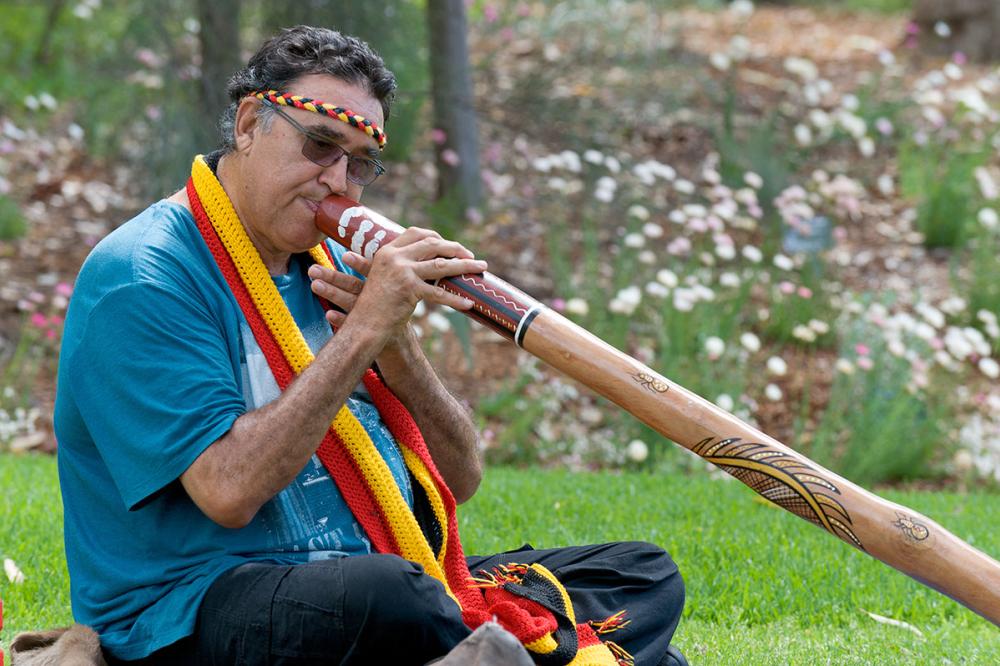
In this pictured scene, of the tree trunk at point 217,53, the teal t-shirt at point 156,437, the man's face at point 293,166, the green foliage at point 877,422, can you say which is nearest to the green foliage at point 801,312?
the green foliage at point 877,422

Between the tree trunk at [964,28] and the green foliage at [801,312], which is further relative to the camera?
the tree trunk at [964,28]

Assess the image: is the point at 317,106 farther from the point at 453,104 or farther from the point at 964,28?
the point at 964,28

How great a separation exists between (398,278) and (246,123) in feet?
1.79

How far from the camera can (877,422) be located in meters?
6.23

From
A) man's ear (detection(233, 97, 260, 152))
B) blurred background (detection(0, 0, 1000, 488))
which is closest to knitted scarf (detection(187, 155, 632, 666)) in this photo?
man's ear (detection(233, 97, 260, 152))

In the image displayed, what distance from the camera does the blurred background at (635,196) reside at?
6.47 meters

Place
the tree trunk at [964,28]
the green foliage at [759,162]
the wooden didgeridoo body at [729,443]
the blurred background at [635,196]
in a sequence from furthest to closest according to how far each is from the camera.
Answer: the tree trunk at [964,28], the green foliage at [759,162], the blurred background at [635,196], the wooden didgeridoo body at [729,443]

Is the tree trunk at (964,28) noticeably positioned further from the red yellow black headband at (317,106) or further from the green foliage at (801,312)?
the red yellow black headband at (317,106)

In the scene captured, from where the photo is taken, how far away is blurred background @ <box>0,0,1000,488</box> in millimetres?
6473

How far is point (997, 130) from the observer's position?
8.55m

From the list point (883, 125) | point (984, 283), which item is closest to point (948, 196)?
point (883, 125)

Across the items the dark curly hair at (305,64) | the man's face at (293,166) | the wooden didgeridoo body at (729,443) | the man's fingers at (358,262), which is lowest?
the wooden didgeridoo body at (729,443)

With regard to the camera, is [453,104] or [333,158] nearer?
[333,158]

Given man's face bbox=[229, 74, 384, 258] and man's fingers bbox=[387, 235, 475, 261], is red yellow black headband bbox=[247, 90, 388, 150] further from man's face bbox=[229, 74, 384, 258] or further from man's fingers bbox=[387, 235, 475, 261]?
man's fingers bbox=[387, 235, 475, 261]
